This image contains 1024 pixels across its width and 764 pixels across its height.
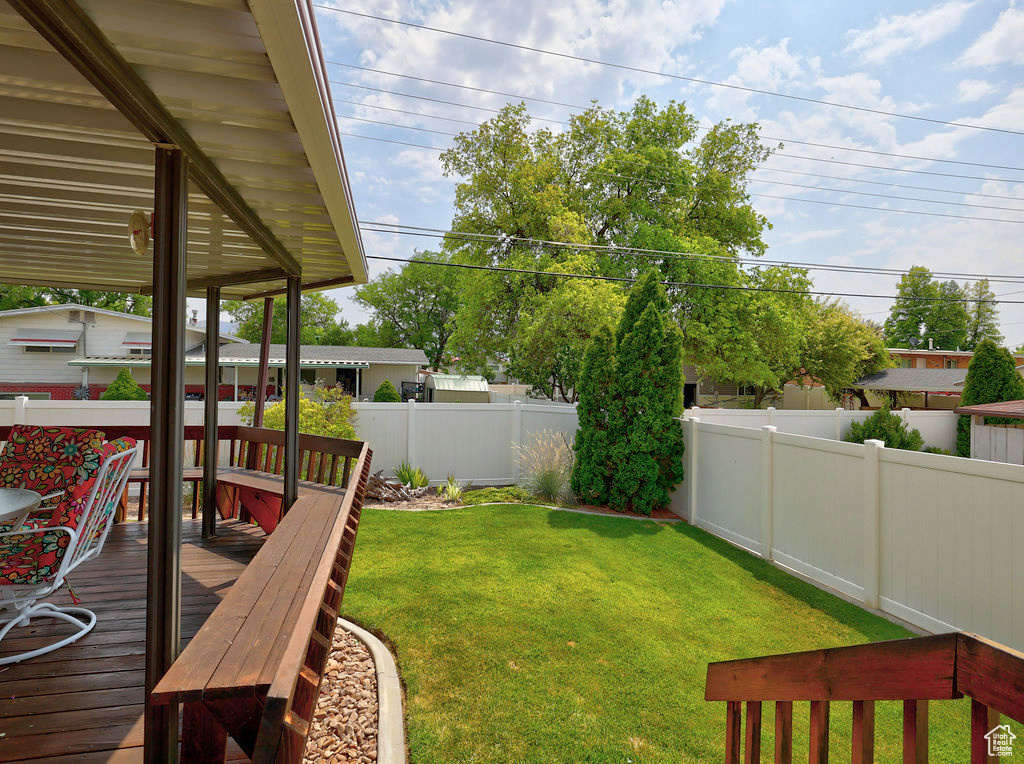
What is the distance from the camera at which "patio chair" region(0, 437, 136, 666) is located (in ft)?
8.26

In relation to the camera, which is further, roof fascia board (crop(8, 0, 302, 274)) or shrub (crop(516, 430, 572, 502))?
shrub (crop(516, 430, 572, 502))

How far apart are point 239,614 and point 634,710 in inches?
86.8

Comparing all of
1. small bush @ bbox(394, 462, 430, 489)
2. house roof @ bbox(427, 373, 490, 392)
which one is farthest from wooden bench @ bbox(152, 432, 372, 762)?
house roof @ bbox(427, 373, 490, 392)

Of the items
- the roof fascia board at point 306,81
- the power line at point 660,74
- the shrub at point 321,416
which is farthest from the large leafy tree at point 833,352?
the roof fascia board at point 306,81

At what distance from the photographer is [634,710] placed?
303cm

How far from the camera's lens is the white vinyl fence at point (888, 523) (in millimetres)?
3648

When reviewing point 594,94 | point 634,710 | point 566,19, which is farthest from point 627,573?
point 594,94

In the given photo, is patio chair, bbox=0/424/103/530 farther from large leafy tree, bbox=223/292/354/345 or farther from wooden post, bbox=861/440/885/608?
large leafy tree, bbox=223/292/354/345

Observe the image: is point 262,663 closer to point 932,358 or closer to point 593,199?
point 593,199

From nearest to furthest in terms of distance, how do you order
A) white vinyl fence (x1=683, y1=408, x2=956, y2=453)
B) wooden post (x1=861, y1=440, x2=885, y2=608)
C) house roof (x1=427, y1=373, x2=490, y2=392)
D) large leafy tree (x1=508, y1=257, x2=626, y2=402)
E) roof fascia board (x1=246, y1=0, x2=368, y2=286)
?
1. roof fascia board (x1=246, y1=0, x2=368, y2=286)
2. wooden post (x1=861, y1=440, x2=885, y2=608)
3. white vinyl fence (x1=683, y1=408, x2=956, y2=453)
4. large leafy tree (x1=508, y1=257, x2=626, y2=402)
5. house roof (x1=427, y1=373, x2=490, y2=392)

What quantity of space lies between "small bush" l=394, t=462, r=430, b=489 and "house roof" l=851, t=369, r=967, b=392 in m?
22.3

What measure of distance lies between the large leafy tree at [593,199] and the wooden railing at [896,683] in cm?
1411

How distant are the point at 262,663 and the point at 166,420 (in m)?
0.86

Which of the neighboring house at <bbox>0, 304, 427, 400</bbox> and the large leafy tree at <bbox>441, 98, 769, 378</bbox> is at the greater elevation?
the large leafy tree at <bbox>441, 98, 769, 378</bbox>
